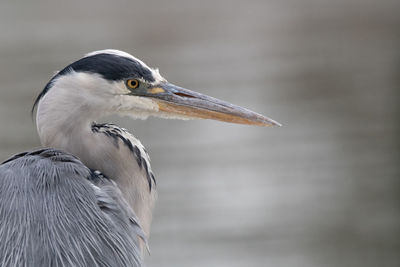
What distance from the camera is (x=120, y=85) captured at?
2.13 meters

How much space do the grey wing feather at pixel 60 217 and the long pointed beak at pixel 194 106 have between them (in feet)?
1.09

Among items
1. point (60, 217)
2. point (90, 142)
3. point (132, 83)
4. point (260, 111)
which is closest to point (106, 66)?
point (132, 83)

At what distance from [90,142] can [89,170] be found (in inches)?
4.2

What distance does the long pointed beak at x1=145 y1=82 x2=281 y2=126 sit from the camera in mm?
2217

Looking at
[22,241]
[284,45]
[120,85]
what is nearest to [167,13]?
[284,45]

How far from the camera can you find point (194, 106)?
2.26m

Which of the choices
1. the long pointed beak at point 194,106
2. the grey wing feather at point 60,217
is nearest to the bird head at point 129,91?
the long pointed beak at point 194,106

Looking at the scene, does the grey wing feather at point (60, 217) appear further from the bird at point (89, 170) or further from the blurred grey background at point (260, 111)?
the blurred grey background at point (260, 111)

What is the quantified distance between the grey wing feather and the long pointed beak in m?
0.33

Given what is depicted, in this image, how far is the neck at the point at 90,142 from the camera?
6.81 feet

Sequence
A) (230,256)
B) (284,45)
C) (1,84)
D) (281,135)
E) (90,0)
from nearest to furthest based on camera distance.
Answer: (230,256) → (281,135) → (1,84) → (284,45) → (90,0)

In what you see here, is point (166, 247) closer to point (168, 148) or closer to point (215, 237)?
point (215, 237)

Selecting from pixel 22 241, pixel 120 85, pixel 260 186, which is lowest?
pixel 260 186

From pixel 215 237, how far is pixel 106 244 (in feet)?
10.1
